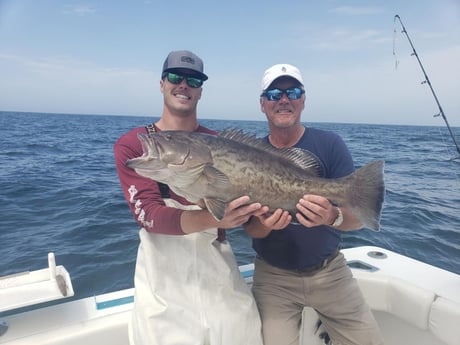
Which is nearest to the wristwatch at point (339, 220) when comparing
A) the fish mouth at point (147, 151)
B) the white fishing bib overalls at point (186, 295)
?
the white fishing bib overalls at point (186, 295)

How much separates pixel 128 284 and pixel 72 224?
3.62 meters

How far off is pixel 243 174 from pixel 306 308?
1.89 meters

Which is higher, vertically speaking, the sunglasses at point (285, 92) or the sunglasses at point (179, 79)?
the sunglasses at point (179, 79)

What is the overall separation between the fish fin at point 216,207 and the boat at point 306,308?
1.53 metres

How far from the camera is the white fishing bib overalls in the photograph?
2.68 metres

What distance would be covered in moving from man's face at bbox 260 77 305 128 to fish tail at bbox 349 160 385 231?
0.94 meters

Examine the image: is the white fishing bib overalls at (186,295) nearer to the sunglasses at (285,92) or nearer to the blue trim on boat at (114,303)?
the blue trim on boat at (114,303)

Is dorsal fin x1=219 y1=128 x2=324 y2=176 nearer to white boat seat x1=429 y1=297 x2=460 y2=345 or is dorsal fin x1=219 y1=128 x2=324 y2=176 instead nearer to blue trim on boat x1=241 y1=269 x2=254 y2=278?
blue trim on boat x1=241 y1=269 x2=254 y2=278

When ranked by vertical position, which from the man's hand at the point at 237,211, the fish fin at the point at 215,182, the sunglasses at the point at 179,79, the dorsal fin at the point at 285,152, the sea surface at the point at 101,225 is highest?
the sunglasses at the point at 179,79

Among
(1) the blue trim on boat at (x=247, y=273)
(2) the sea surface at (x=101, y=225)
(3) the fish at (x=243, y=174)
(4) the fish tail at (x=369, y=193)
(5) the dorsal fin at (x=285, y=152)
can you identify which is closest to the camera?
(3) the fish at (x=243, y=174)

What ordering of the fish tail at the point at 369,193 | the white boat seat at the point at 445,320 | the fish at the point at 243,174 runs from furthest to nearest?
Answer: the white boat seat at the point at 445,320
the fish tail at the point at 369,193
the fish at the point at 243,174

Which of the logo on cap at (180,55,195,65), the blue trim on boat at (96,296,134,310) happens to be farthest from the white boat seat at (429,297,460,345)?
the logo on cap at (180,55,195,65)

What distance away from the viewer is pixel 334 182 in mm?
2979

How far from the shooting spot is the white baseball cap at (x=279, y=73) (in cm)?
365
